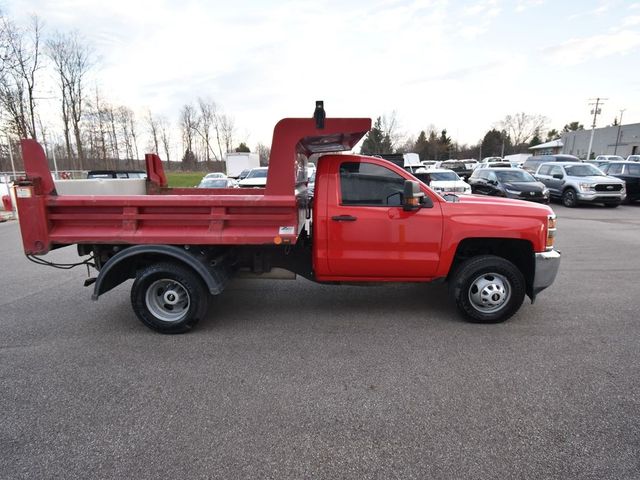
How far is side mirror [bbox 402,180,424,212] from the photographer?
3.97m

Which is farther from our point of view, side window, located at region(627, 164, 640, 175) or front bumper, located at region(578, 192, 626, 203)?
side window, located at region(627, 164, 640, 175)

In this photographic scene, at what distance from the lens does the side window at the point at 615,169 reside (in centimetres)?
1647

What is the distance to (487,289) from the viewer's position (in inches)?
169

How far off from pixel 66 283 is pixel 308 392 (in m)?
5.19

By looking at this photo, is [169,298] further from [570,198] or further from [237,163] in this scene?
[237,163]

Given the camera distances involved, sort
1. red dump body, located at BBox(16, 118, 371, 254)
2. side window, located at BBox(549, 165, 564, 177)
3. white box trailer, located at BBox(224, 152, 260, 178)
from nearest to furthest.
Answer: red dump body, located at BBox(16, 118, 371, 254) < side window, located at BBox(549, 165, 564, 177) < white box trailer, located at BBox(224, 152, 260, 178)

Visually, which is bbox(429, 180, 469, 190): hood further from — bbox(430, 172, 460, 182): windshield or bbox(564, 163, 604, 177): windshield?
bbox(564, 163, 604, 177): windshield

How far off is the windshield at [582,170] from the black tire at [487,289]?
47.8 feet

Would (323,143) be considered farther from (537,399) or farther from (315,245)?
(537,399)

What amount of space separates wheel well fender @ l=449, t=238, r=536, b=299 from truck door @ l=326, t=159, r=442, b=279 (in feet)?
1.75

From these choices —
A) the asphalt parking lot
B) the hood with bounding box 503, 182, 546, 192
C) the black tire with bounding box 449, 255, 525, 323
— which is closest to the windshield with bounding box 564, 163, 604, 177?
the hood with bounding box 503, 182, 546, 192

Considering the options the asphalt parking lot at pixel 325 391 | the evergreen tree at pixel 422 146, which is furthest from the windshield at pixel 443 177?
the evergreen tree at pixel 422 146

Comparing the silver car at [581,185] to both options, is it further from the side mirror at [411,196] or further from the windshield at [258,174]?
the side mirror at [411,196]

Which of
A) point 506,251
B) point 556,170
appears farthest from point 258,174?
point 506,251
